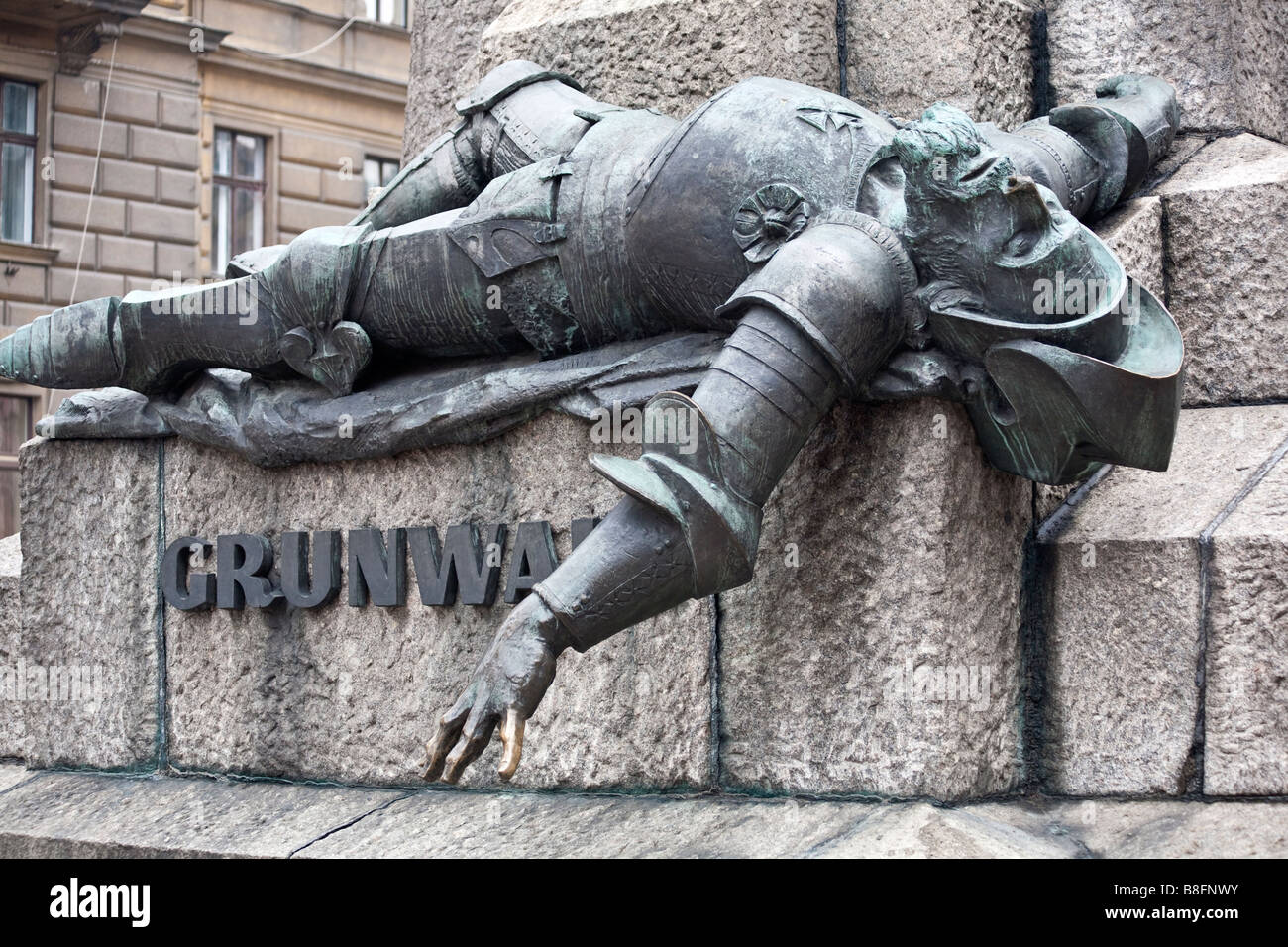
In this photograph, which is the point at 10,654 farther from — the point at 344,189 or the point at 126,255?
the point at 344,189

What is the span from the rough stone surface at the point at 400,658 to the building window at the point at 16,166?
14.0 m

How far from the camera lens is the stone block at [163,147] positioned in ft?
59.5

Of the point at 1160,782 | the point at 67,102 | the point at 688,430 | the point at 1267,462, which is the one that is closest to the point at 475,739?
the point at 688,430

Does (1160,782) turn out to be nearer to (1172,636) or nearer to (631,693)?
(1172,636)

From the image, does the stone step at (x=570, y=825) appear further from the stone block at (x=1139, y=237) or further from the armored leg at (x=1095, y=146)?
the armored leg at (x=1095, y=146)

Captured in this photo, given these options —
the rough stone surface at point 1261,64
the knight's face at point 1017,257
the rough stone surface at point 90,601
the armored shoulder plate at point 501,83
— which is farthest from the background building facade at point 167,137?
the knight's face at point 1017,257

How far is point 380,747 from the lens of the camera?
4.09 m

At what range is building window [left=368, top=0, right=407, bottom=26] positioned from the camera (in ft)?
70.1

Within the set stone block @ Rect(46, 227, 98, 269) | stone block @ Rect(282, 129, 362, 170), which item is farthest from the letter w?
stone block @ Rect(282, 129, 362, 170)

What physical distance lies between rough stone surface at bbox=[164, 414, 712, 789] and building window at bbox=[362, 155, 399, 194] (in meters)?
16.6

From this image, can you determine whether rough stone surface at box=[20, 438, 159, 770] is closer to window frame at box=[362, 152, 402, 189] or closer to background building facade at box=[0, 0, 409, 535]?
background building facade at box=[0, 0, 409, 535]

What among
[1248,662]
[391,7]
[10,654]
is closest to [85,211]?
[391,7]

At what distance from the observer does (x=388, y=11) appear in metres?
21.6

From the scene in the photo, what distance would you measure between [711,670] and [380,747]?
98 cm
